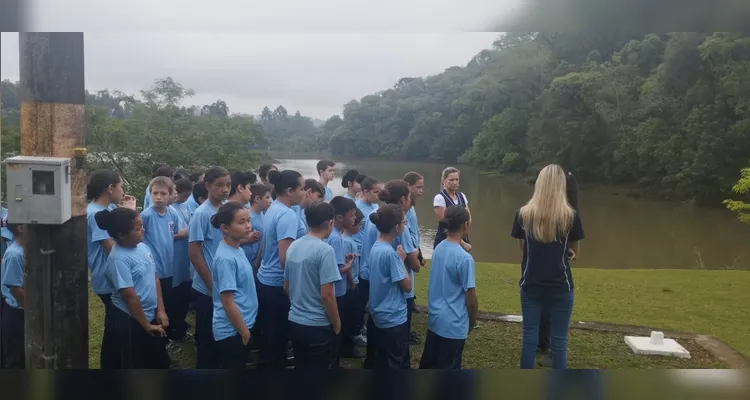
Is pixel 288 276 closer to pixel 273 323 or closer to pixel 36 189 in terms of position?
pixel 273 323

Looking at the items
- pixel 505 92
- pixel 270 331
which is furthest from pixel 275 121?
pixel 505 92

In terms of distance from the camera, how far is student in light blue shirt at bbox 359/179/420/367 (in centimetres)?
356

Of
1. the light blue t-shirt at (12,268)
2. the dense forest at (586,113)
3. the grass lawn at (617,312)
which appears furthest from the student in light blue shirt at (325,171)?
the light blue t-shirt at (12,268)

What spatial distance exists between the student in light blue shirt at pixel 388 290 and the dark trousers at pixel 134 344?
114cm

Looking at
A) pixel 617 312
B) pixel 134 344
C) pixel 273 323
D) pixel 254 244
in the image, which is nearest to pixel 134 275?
pixel 134 344

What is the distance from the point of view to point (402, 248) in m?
3.40

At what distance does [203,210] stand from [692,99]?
45.0ft

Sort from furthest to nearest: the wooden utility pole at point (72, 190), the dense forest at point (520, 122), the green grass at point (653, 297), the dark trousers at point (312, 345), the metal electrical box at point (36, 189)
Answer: the dense forest at point (520, 122), the green grass at point (653, 297), the dark trousers at point (312, 345), the wooden utility pole at point (72, 190), the metal electrical box at point (36, 189)

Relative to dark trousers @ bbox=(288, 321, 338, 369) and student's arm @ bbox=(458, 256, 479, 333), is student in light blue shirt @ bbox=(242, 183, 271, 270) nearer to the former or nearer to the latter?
dark trousers @ bbox=(288, 321, 338, 369)

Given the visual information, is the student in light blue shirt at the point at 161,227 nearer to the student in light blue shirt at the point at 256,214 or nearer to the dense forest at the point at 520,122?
the student in light blue shirt at the point at 256,214

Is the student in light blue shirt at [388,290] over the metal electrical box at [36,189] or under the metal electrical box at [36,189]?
under

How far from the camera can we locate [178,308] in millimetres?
4086

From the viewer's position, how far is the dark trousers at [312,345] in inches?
118

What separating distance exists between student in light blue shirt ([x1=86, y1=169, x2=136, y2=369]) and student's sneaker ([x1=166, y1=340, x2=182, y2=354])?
84 centimetres
